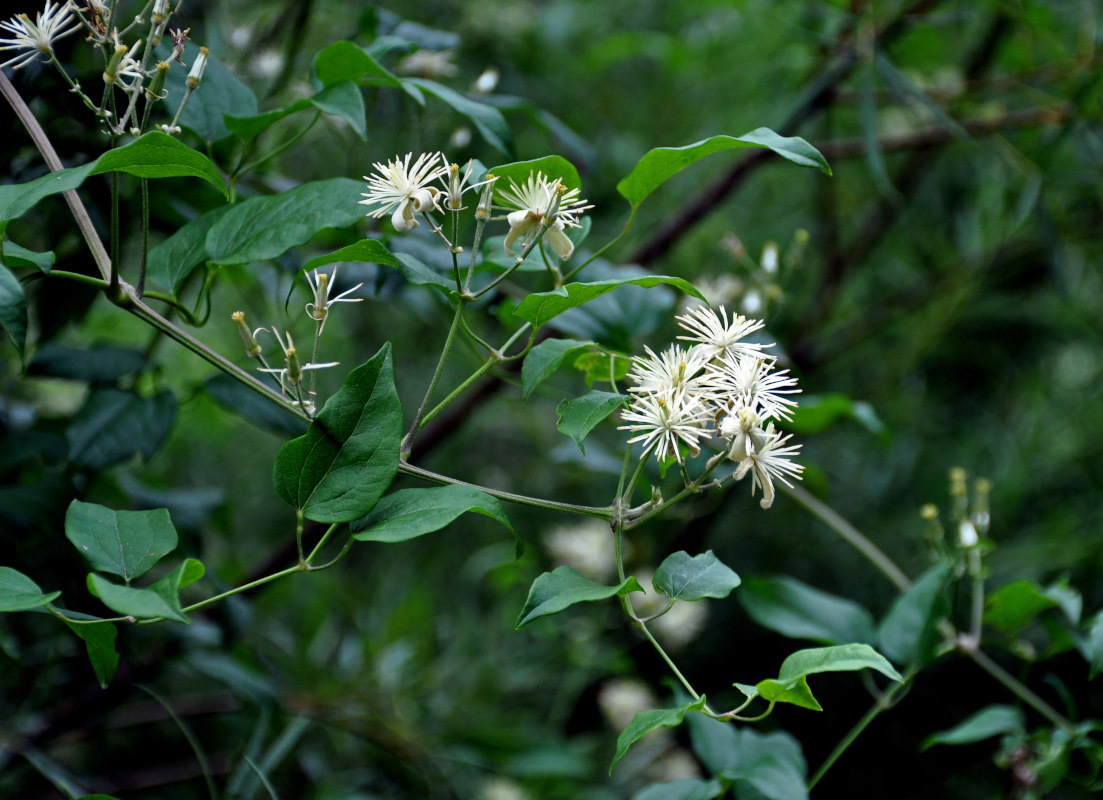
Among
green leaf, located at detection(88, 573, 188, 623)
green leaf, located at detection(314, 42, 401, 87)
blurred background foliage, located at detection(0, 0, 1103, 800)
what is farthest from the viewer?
blurred background foliage, located at detection(0, 0, 1103, 800)

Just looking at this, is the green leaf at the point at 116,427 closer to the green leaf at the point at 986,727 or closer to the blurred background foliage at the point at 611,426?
the blurred background foliage at the point at 611,426

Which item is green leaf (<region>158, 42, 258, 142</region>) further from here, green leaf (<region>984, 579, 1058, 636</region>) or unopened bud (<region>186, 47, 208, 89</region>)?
green leaf (<region>984, 579, 1058, 636</region>)

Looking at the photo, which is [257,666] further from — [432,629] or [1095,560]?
[1095,560]

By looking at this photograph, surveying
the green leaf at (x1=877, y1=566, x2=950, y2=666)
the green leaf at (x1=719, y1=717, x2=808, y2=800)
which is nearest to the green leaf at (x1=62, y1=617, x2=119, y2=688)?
the green leaf at (x1=719, y1=717, x2=808, y2=800)

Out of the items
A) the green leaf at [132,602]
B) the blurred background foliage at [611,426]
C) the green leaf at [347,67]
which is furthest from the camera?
the blurred background foliage at [611,426]

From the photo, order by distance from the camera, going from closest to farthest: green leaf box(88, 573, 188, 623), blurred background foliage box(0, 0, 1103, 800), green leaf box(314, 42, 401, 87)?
green leaf box(88, 573, 188, 623)
green leaf box(314, 42, 401, 87)
blurred background foliage box(0, 0, 1103, 800)

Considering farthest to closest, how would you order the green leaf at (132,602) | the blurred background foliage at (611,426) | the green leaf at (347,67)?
the blurred background foliage at (611,426)
the green leaf at (347,67)
the green leaf at (132,602)

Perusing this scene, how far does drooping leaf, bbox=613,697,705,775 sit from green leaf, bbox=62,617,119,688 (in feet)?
0.49

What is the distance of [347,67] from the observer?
29cm

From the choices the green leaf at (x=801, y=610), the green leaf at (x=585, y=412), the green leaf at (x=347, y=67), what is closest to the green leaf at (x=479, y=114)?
the green leaf at (x=347, y=67)

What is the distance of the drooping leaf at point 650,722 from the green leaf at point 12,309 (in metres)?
0.20

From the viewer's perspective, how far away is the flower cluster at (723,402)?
0.75 ft

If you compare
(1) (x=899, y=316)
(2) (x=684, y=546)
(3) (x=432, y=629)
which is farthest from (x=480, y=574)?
(1) (x=899, y=316)

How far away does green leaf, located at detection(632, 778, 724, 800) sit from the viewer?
0.94 feet
